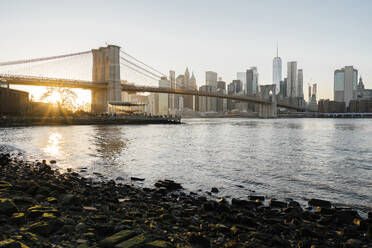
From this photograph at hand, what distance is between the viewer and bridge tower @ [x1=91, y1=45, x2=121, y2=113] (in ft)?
234

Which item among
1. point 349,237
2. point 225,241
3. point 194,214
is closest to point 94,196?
point 194,214

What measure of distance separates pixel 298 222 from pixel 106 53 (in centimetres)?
7768

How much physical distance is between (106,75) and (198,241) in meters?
75.4

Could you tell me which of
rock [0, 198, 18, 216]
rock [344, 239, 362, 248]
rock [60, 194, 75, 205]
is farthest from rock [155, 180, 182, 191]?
rock [344, 239, 362, 248]

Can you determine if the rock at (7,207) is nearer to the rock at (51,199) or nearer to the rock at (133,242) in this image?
the rock at (51,199)

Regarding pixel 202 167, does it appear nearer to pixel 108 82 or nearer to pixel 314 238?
pixel 314 238

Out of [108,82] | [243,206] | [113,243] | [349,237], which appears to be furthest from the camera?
[108,82]

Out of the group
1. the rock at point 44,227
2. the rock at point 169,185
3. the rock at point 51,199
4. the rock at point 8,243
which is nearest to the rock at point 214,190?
the rock at point 169,185

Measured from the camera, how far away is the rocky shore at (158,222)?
4.12 metres

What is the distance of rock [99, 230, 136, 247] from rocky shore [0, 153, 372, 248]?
1 cm

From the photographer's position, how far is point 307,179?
406 inches

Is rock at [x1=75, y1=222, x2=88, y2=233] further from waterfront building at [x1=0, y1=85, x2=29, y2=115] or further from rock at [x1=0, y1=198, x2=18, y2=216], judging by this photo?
waterfront building at [x1=0, y1=85, x2=29, y2=115]

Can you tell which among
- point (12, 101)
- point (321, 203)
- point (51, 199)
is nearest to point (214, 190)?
point (321, 203)

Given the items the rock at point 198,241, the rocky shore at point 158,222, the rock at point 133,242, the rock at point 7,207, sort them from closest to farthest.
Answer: the rock at point 133,242 → the rocky shore at point 158,222 → the rock at point 198,241 → the rock at point 7,207
